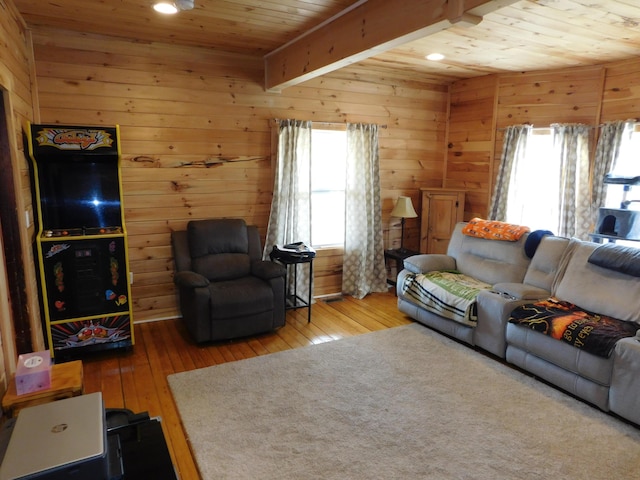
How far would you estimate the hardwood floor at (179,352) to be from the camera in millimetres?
2746

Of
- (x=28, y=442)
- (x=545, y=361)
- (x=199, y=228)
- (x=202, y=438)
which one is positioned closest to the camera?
(x=28, y=442)

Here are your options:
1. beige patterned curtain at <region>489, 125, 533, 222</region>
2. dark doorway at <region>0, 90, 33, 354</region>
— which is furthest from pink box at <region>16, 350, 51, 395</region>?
beige patterned curtain at <region>489, 125, 533, 222</region>

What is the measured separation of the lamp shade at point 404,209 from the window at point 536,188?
1076 millimetres

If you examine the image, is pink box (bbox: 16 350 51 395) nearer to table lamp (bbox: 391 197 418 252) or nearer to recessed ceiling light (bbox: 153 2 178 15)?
recessed ceiling light (bbox: 153 2 178 15)

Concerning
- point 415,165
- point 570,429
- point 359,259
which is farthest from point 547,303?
point 415,165

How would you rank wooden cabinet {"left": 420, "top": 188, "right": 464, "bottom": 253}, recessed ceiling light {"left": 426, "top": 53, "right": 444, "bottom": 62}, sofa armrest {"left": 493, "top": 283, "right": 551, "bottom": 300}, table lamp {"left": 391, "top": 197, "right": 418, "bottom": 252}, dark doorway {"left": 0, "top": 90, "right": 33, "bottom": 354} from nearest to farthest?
dark doorway {"left": 0, "top": 90, "right": 33, "bottom": 354} < sofa armrest {"left": 493, "top": 283, "right": 551, "bottom": 300} < recessed ceiling light {"left": 426, "top": 53, "right": 444, "bottom": 62} < table lamp {"left": 391, "top": 197, "right": 418, "bottom": 252} < wooden cabinet {"left": 420, "top": 188, "right": 464, "bottom": 253}

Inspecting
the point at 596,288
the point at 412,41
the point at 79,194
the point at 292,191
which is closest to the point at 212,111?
the point at 292,191

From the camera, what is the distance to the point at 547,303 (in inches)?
132

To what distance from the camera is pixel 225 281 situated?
4.01 meters

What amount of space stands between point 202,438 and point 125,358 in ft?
4.38

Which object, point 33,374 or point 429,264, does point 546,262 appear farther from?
point 33,374

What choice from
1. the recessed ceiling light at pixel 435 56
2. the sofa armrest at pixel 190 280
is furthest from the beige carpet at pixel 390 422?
the recessed ceiling light at pixel 435 56

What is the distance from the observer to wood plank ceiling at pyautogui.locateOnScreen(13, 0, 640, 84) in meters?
2.91

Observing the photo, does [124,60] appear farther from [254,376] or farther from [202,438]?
[202,438]
